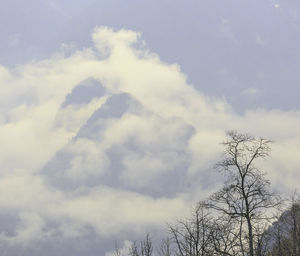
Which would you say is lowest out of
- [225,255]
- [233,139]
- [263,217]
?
[225,255]

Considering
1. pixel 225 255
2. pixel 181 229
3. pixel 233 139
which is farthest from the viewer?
pixel 181 229

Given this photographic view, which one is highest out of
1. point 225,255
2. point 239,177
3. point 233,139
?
point 233,139

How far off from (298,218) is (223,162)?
16054 mm

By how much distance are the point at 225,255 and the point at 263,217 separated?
9.57 feet

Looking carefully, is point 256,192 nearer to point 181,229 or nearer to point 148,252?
point 181,229

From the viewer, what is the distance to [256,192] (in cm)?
2484

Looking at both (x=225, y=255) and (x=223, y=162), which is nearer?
(x=225, y=255)

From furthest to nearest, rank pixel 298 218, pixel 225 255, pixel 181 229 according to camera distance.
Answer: pixel 298 218, pixel 181 229, pixel 225 255

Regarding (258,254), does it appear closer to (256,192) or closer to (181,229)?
(256,192)

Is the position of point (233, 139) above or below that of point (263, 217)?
above

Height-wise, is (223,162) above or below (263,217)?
above

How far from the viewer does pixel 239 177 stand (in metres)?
25.4

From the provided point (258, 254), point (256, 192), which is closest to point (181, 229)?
point (258, 254)

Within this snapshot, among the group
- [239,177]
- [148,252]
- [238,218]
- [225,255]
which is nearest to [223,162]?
[239,177]
